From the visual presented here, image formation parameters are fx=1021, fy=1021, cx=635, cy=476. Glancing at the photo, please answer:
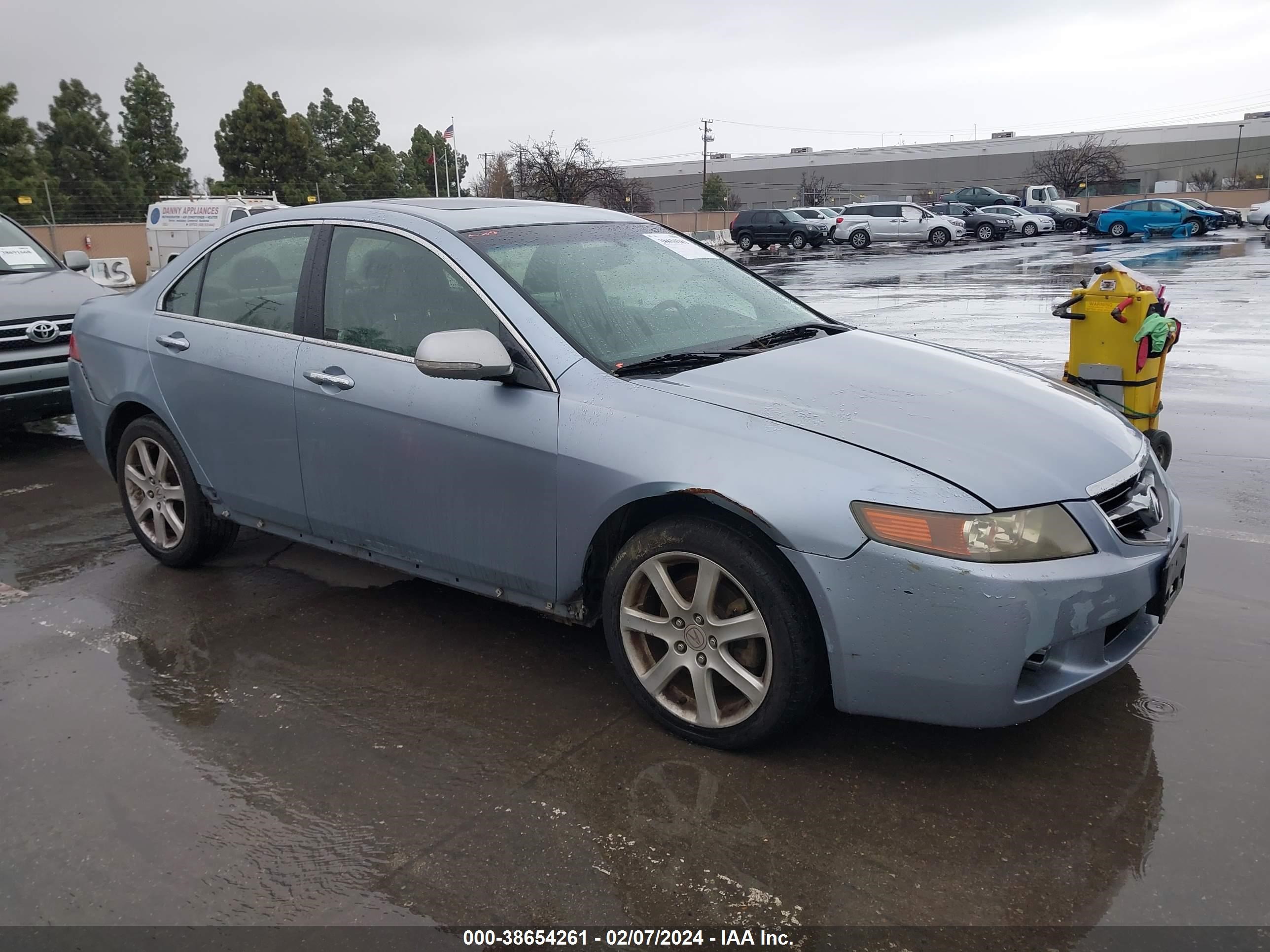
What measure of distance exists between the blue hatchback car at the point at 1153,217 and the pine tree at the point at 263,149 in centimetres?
3680

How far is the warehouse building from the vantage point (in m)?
88.0

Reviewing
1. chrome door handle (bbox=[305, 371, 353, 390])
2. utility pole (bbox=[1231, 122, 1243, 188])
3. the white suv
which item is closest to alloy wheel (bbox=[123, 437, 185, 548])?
chrome door handle (bbox=[305, 371, 353, 390])

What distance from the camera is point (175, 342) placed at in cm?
462

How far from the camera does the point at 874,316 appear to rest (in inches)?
571

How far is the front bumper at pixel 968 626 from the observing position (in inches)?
108

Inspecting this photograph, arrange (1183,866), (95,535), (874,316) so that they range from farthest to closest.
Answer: (874,316) < (95,535) < (1183,866)

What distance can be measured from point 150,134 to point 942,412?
175 ft

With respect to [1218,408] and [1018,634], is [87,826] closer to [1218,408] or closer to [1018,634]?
[1018,634]

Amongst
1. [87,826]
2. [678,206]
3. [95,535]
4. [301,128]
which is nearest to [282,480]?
[87,826]

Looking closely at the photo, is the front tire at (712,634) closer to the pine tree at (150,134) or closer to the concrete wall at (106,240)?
the concrete wall at (106,240)

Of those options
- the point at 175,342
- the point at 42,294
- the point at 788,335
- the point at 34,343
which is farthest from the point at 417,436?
the point at 42,294

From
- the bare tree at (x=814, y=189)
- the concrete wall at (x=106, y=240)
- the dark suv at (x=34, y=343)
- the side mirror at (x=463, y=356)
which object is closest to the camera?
the side mirror at (x=463, y=356)

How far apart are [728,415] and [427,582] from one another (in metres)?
2.20

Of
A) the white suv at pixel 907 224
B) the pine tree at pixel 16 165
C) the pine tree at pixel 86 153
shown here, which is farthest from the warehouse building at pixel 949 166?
the pine tree at pixel 16 165
